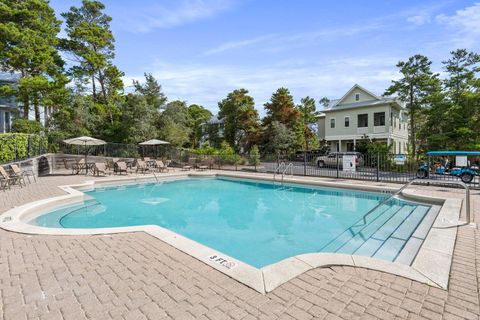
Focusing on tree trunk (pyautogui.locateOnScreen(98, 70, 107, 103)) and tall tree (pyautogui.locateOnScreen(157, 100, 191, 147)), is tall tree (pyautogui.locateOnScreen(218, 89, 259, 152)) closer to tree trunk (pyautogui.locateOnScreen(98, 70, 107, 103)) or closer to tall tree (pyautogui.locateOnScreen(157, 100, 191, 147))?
tall tree (pyautogui.locateOnScreen(157, 100, 191, 147))

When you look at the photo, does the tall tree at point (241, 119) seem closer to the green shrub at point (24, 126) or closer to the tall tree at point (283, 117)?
the tall tree at point (283, 117)

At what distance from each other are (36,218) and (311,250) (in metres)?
7.08

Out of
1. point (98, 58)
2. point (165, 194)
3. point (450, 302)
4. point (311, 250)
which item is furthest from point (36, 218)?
point (98, 58)

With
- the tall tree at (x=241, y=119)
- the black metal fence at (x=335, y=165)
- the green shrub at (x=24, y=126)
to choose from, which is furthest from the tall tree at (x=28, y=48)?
the tall tree at (x=241, y=119)

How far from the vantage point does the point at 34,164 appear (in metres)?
13.2

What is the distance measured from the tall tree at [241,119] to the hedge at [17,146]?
19.3 m

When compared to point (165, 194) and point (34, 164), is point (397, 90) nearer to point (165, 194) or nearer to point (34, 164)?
point (165, 194)

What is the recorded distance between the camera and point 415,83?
20.9 meters

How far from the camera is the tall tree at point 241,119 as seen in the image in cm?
2938

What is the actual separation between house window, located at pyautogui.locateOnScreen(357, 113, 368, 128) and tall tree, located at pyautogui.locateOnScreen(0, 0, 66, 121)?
84.5 ft

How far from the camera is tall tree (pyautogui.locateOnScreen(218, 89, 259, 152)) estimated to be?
29.4m

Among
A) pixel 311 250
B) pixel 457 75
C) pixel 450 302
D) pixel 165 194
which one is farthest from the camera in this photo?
pixel 457 75

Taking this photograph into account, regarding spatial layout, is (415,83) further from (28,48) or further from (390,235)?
(28,48)

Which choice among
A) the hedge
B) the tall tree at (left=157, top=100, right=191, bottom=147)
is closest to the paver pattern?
the hedge
